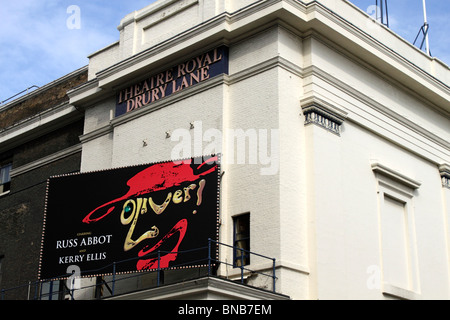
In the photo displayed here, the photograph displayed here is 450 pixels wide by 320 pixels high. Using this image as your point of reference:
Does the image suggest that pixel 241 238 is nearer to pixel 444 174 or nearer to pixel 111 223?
pixel 111 223

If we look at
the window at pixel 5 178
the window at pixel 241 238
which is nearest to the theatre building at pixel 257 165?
the window at pixel 241 238

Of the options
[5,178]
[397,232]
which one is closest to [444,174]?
[397,232]

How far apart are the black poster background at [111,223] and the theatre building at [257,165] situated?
0.04m

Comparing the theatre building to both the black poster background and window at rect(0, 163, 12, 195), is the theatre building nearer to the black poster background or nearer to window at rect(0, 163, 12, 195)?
the black poster background

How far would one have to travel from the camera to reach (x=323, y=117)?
22688 millimetres

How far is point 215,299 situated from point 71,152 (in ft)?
39.0

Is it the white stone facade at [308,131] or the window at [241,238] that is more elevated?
the white stone facade at [308,131]

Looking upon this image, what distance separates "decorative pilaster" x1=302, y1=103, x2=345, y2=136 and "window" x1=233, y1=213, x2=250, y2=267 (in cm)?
330

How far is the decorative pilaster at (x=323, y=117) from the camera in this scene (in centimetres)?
2241

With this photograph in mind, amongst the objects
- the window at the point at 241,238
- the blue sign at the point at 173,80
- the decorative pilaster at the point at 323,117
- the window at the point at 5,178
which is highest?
the blue sign at the point at 173,80

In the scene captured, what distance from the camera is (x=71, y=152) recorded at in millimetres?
28250

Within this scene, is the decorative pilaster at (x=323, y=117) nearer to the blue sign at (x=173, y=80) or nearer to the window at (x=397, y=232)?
the window at (x=397, y=232)

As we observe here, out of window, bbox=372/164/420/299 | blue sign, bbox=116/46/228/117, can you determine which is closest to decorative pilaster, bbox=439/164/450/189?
window, bbox=372/164/420/299
